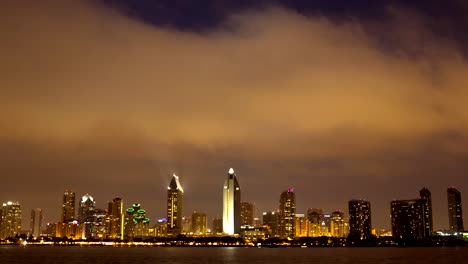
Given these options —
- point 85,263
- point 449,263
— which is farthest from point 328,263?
point 85,263

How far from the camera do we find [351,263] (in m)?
117

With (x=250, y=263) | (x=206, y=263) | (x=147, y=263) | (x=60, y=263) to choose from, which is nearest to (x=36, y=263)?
(x=60, y=263)

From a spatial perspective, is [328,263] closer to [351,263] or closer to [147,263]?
[351,263]

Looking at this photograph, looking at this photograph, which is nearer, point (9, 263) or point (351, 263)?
point (9, 263)

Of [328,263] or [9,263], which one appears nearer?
[9,263]

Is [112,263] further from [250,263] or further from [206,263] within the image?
[250,263]

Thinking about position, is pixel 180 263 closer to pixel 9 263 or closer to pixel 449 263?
pixel 9 263

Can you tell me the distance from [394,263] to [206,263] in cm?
3833

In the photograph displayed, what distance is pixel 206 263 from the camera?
115 meters

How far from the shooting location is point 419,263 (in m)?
116

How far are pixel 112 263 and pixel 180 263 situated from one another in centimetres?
1333

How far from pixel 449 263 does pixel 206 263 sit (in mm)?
49250

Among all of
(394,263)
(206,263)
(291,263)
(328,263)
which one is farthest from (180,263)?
(394,263)

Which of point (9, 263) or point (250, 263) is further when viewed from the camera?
point (250, 263)
